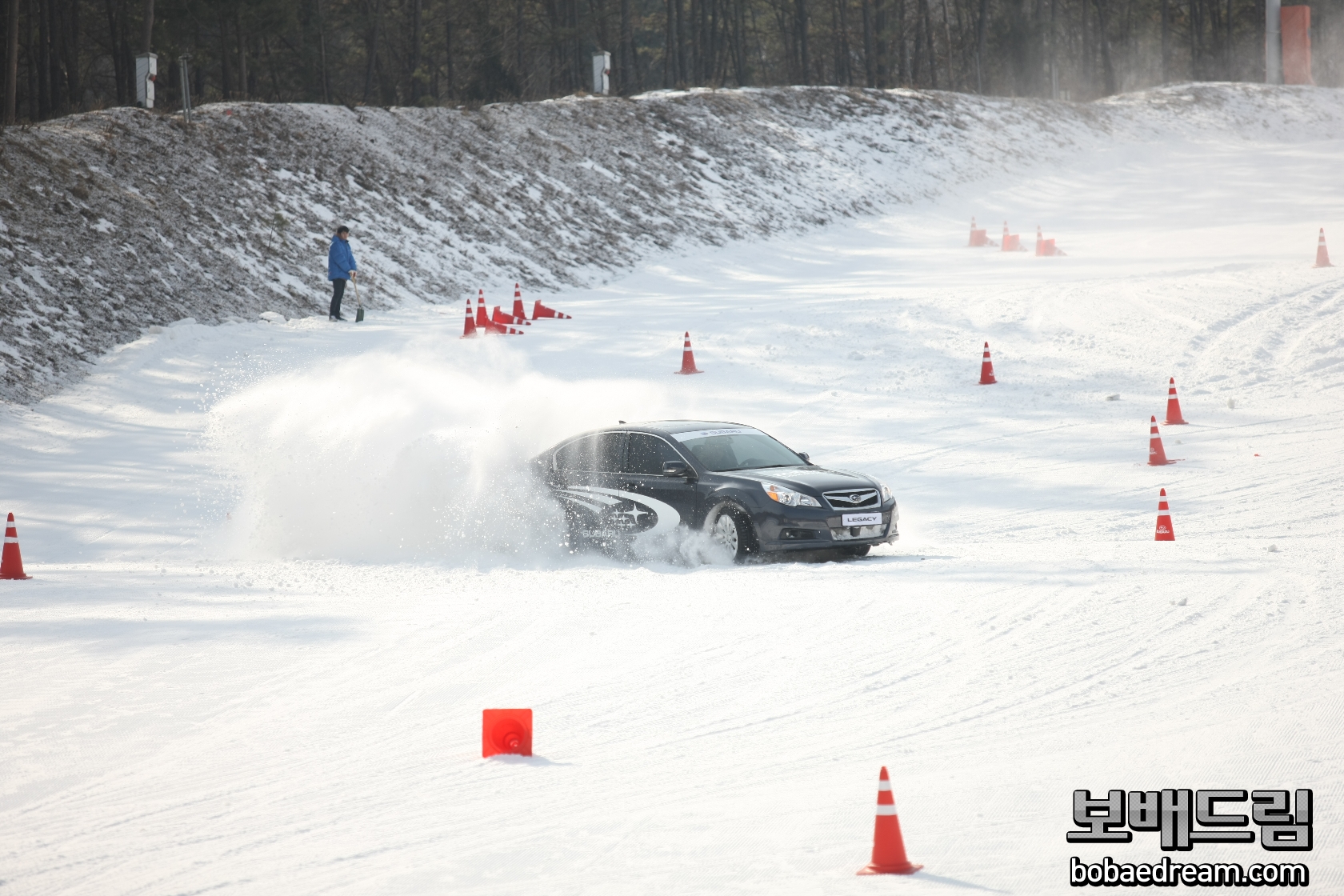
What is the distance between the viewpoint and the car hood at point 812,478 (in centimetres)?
1098

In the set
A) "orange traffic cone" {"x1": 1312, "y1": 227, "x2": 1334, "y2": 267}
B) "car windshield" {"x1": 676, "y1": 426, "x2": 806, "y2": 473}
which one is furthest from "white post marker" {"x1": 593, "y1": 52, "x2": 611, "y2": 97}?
"car windshield" {"x1": 676, "y1": 426, "x2": 806, "y2": 473}

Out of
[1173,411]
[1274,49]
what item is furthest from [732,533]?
[1274,49]

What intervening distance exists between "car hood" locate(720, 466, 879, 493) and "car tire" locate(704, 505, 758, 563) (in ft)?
1.12

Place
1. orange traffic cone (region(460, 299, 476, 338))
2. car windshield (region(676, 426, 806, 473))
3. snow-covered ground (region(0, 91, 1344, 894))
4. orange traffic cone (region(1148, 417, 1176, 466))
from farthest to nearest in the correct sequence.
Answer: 1. orange traffic cone (region(460, 299, 476, 338))
2. orange traffic cone (region(1148, 417, 1176, 466))
3. car windshield (region(676, 426, 806, 473))
4. snow-covered ground (region(0, 91, 1344, 894))

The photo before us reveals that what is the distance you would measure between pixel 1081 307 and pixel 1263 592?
14.6 m

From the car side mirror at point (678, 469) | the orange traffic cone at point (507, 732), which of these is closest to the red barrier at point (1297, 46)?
the car side mirror at point (678, 469)

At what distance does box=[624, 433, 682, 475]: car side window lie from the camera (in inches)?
462

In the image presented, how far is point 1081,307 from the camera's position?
884 inches

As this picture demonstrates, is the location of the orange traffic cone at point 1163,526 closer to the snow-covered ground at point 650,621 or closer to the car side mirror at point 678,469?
the snow-covered ground at point 650,621

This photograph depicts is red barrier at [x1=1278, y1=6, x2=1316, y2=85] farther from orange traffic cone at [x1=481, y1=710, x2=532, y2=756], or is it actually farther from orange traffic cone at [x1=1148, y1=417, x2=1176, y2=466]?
orange traffic cone at [x1=481, y1=710, x2=532, y2=756]

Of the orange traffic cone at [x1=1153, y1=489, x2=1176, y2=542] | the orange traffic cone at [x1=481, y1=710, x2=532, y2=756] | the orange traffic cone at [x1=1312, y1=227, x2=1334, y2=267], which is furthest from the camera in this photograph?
the orange traffic cone at [x1=1312, y1=227, x2=1334, y2=267]

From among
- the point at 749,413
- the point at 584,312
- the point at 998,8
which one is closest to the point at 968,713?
the point at 749,413

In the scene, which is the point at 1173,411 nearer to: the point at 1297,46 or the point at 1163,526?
the point at 1163,526
